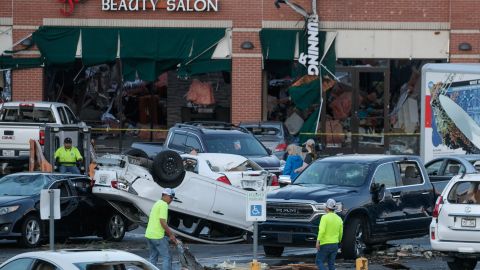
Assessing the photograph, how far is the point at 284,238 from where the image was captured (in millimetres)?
19312

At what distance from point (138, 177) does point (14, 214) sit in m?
2.44

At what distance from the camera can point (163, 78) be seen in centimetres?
3878

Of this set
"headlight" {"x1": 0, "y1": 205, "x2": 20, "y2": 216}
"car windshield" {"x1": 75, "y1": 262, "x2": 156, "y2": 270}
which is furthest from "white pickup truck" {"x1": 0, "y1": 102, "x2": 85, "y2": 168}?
"car windshield" {"x1": 75, "y1": 262, "x2": 156, "y2": 270}

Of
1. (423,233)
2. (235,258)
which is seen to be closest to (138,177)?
(235,258)

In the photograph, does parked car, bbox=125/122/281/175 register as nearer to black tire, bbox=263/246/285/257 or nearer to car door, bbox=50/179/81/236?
car door, bbox=50/179/81/236

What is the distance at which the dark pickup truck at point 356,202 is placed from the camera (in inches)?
758

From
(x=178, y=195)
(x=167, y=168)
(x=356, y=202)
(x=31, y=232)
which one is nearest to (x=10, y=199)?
(x=31, y=232)

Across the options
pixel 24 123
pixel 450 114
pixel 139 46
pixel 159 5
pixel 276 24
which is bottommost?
pixel 24 123

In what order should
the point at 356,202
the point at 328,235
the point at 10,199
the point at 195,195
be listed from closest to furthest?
the point at 328,235 < the point at 356,202 < the point at 195,195 < the point at 10,199

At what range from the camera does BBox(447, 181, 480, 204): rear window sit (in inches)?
693

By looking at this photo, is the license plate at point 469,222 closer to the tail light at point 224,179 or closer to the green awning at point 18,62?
the tail light at point 224,179

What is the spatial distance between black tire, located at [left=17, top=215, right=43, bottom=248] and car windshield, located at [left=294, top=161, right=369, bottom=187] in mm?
4899

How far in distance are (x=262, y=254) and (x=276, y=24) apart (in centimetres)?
1769

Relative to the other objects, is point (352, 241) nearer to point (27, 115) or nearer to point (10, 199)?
point (10, 199)
